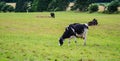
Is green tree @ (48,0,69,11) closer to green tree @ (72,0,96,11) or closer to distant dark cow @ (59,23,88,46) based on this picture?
green tree @ (72,0,96,11)

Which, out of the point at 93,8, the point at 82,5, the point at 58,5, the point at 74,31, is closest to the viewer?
the point at 74,31

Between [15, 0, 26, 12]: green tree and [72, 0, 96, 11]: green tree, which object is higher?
[72, 0, 96, 11]: green tree

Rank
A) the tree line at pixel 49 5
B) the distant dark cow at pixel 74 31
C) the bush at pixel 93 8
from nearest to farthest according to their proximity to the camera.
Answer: the distant dark cow at pixel 74 31 < the bush at pixel 93 8 < the tree line at pixel 49 5

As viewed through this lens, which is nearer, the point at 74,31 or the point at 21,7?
the point at 74,31

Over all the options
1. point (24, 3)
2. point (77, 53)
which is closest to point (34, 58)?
point (77, 53)

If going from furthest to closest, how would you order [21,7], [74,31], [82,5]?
[21,7]
[82,5]
[74,31]

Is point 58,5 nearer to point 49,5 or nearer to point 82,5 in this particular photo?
A: point 49,5

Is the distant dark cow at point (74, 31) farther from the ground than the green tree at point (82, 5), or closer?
farther from the ground

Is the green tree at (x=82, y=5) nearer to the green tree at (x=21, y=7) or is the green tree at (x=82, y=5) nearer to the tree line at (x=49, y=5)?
the tree line at (x=49, y=5)

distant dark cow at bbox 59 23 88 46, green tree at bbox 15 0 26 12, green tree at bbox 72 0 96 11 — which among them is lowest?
green tree at bbox 15 0 26 12

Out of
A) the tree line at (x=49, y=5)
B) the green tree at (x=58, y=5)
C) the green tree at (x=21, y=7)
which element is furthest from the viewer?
the green tree at (x=21, y=7)

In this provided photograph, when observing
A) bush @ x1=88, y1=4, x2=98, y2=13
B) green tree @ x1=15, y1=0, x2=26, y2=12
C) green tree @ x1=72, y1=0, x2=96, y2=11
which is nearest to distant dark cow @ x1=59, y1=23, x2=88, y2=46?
bush @ x1=88, y1=4, x2=98, y2=13

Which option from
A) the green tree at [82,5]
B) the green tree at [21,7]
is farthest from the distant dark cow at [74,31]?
the green tree at [21,7]

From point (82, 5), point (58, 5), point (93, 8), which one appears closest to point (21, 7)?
point (58, 5)
